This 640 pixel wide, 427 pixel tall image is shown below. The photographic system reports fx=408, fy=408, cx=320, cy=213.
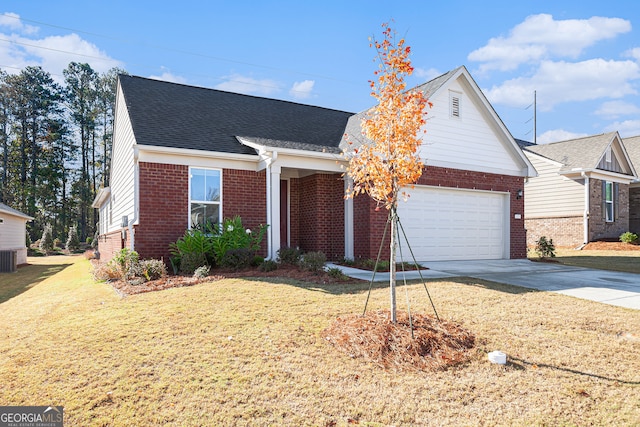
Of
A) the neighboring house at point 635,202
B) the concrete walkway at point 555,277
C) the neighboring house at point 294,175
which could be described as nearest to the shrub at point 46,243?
the neighboring house at point 294,175

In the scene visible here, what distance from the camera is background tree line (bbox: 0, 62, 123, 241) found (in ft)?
114

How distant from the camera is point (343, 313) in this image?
19.6 feet

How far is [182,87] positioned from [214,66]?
13.2 m

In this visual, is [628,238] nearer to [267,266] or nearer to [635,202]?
[635,202]

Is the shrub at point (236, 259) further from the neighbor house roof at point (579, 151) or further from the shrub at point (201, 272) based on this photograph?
the neighbor house roof at point (579, 151)

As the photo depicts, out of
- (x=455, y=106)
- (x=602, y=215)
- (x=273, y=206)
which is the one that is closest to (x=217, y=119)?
(x=273, y=206)

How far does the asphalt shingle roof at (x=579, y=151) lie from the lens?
65.8 ft

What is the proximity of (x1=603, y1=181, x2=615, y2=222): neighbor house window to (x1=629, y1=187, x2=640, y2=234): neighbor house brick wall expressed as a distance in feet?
10.3

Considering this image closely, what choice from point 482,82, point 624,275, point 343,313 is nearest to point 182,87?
point 482,82

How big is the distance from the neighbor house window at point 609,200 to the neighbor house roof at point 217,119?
47.2 feet

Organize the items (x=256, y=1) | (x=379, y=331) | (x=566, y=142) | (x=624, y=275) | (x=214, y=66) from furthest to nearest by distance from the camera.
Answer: (x=214, y=66) → (x=566, y=142) → (x=256, y=1) → (x=624, y=275) → (x=379, y=331)

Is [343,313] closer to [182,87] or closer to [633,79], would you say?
[182,87]

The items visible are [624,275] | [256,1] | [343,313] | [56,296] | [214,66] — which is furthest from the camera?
[214,66]

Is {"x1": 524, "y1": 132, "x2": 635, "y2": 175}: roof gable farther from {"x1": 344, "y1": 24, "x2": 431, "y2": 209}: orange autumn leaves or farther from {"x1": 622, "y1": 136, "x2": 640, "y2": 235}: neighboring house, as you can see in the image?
{"x1": 344, "y1": 24, "x2": 431, "y2": 209}: orange autumn leaves
